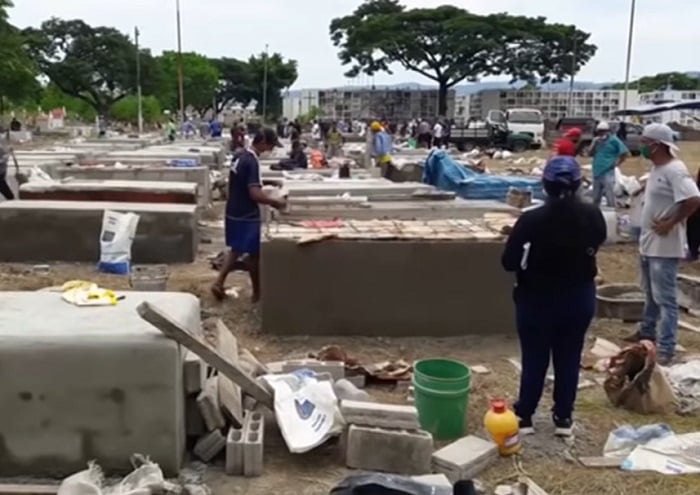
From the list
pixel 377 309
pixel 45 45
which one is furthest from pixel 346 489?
pixel 45 45

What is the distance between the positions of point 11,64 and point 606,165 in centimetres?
3083

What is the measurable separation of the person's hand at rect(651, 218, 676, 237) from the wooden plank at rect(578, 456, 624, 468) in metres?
1.97

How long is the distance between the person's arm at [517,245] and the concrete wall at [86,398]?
186cm

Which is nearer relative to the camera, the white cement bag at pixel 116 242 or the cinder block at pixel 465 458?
the cinder block at pixel 465 458

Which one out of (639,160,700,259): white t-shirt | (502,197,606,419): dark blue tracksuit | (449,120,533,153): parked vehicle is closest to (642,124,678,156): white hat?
(639,160,700,259): white t-shirt

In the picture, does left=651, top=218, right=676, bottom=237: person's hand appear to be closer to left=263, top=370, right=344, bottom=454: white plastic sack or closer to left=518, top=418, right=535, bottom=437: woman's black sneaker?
left=518, top=418, right=535, bottom=437: woman's black sneaker

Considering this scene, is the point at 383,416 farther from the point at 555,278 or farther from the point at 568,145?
the point at 568,145

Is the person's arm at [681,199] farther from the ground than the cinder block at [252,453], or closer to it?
farther from the ground

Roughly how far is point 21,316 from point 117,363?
71 centimetres

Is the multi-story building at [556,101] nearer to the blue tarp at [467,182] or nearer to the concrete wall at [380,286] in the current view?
the blue tarp at [467,182]

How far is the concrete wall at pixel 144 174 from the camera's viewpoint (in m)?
14.0

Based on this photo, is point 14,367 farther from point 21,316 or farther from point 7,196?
point 7,196

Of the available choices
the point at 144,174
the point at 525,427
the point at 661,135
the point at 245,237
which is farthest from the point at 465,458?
the point at 144,174

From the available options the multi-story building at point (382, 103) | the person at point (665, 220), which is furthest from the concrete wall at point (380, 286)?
the multi-story building at point (382, 103)
